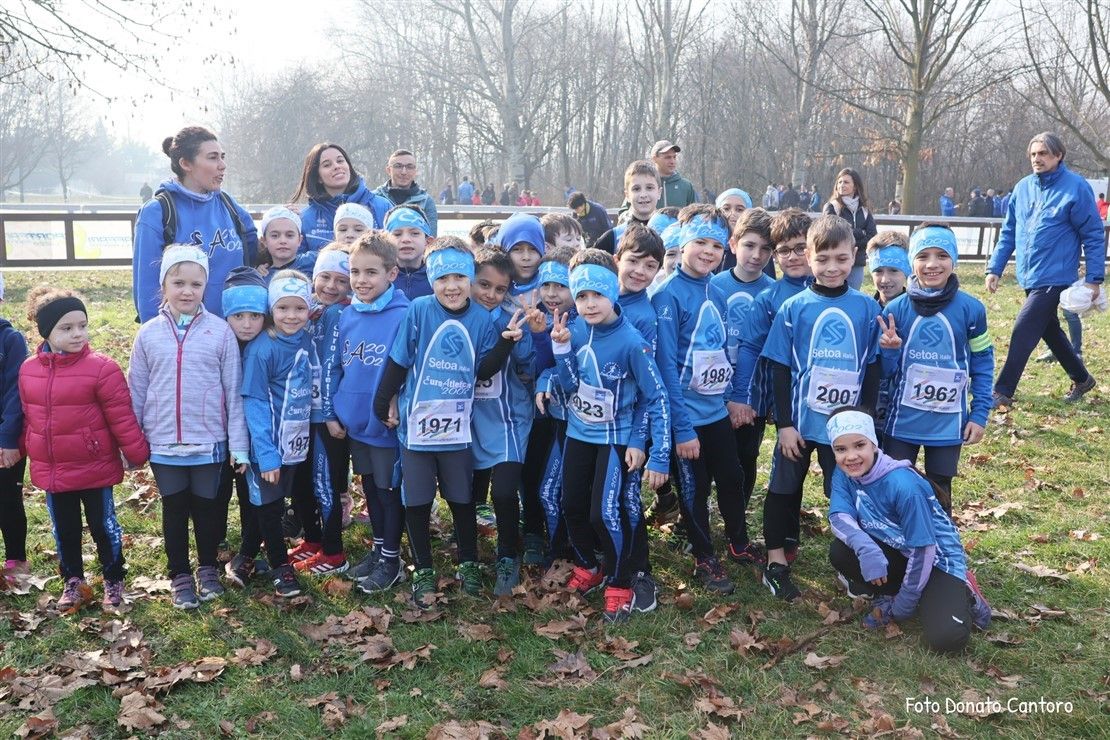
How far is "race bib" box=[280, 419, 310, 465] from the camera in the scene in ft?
15.4

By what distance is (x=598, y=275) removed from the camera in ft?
14.2

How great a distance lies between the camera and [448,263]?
445 cm

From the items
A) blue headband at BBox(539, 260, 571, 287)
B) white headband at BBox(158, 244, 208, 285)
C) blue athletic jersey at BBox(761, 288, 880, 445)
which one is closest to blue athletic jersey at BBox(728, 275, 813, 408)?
blue athletic jersey at BBox(761, 288, 880, 445)

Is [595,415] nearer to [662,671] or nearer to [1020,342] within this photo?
[662,671]

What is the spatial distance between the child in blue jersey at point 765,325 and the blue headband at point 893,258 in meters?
0.39

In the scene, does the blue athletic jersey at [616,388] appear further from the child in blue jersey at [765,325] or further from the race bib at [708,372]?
the child in blue jersey at [765,325]

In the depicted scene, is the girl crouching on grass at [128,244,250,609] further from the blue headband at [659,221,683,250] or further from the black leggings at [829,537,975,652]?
the black leggings at [829,537,975,652]

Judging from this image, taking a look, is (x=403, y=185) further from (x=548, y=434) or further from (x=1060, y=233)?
(x=1060, y=233)

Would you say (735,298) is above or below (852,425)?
above

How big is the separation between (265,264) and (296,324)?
3.51 ft

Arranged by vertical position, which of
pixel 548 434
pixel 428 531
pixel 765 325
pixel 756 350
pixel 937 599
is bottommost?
pixel 937 599

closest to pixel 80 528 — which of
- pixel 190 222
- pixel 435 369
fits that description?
pixel 190 222

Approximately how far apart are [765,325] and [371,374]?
225 cm

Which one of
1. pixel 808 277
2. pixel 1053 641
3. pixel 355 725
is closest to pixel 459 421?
pixel 355 725
